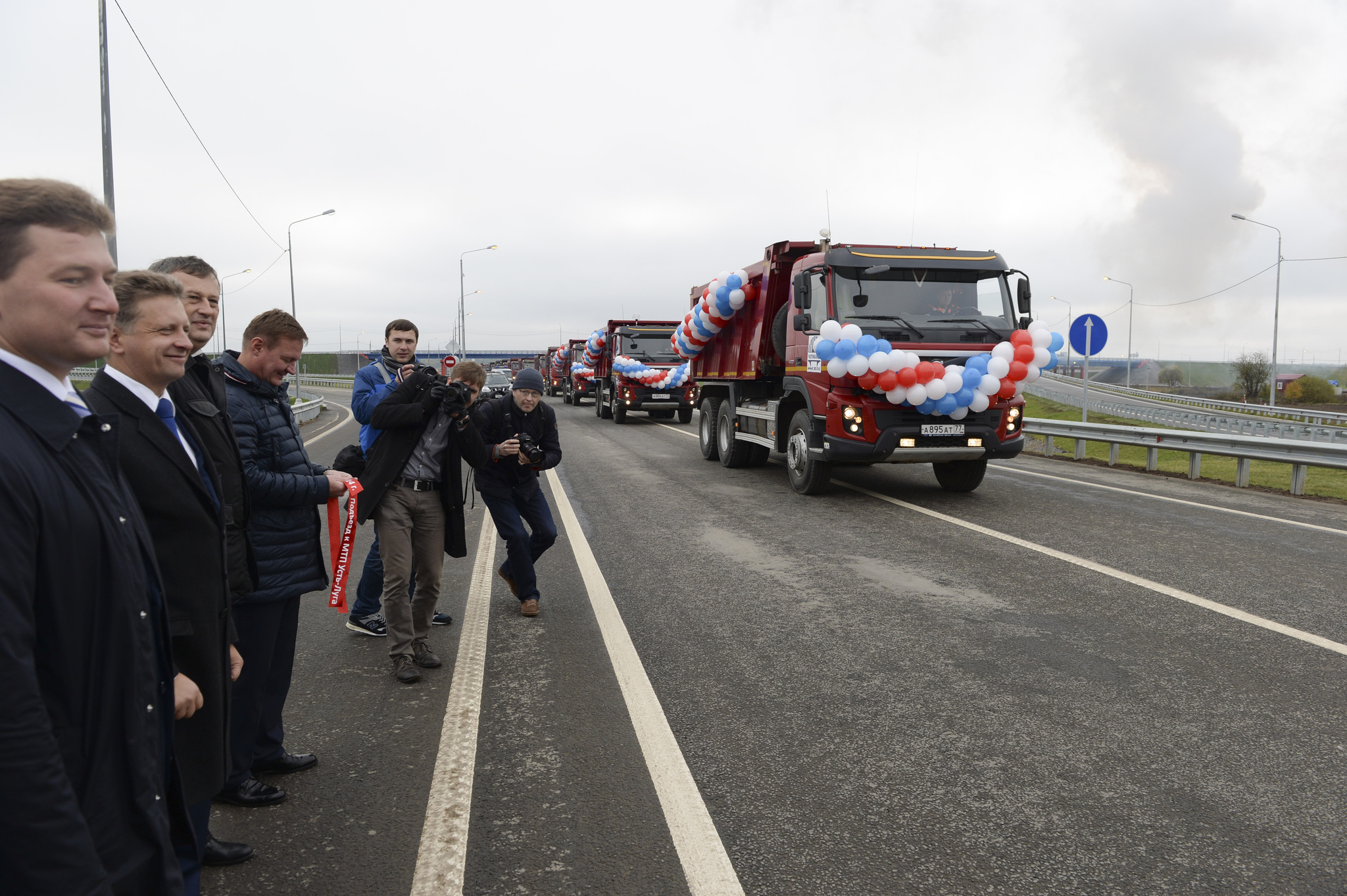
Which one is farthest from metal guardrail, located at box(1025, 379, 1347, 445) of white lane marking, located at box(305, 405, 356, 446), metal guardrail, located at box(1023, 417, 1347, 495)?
white lane marking, located at box(305, 405, 356, 446)

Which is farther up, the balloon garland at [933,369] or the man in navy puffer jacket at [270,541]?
the balloon garland at [933,369]

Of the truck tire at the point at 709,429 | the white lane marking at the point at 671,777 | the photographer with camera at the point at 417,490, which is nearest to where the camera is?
the white lane marking at the point at 671,777

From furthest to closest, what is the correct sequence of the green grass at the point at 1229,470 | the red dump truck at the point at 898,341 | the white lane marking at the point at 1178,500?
the green grass at the point at 1229,470 → the red dump truck at the point at 898,341 → the white lane marking at the point at 1178,500

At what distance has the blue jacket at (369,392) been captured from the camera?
16.7 feet

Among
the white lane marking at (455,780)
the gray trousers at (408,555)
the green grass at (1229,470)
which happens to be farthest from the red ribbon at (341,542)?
the green grass at (1229,470)

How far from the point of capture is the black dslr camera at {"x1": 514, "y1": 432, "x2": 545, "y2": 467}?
19.4ft

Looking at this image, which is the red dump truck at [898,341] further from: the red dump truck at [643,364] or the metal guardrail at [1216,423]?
the red dump truck at [643,364]

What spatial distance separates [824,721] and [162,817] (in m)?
2.91

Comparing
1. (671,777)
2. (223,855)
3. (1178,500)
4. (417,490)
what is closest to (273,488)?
(223,855)

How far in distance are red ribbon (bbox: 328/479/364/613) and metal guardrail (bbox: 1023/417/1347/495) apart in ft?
37.0

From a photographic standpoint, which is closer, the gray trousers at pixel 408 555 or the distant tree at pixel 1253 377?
the gray trousers at pixel 408 555

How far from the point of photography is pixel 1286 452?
11289 millimetres

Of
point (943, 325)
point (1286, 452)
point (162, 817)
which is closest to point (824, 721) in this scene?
point (162, 817)

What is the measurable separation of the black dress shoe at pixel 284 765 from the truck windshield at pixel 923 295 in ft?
25.9
